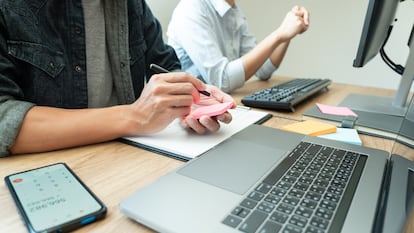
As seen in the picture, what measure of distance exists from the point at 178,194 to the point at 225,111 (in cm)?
27

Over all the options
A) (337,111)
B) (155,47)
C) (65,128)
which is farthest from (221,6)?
(65,128)

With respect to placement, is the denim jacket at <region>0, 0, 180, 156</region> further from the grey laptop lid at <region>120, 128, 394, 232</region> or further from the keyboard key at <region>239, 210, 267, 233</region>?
the keyboard key at <region>239, 210, 267, 233</region>

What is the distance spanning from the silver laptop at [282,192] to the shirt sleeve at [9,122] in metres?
0.27

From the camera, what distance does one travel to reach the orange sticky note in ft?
2.13

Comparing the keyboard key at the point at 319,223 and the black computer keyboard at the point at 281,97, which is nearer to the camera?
the keyboard key at the point at 319,223

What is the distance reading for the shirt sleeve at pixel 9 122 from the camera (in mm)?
500

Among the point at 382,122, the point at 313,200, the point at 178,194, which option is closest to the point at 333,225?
the point at 313,200

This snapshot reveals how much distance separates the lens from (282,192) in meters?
0.38

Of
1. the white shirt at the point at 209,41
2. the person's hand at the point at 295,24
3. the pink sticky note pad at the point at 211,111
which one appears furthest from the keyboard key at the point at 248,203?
the person's hand at the point at 295,24

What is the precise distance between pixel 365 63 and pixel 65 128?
76 centimetres

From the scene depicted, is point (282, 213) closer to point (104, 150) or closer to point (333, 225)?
point (333, 225)

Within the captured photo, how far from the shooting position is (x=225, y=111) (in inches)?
24.4

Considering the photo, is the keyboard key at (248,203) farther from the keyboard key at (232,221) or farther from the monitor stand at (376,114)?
the monitor stand at (376,114)

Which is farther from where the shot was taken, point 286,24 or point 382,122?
point 286,24
